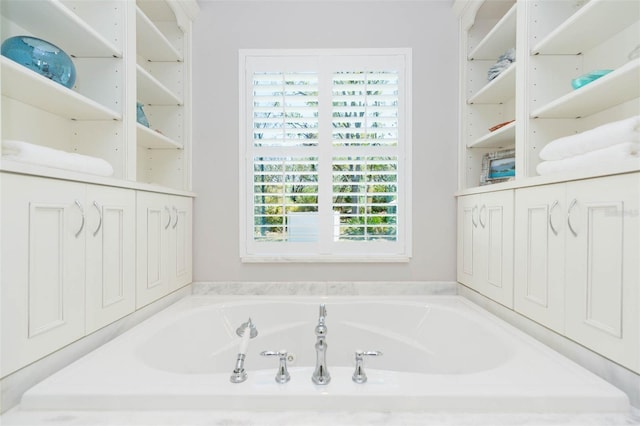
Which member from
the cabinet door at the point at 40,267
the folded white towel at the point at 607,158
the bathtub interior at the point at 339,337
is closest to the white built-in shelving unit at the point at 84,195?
the cabinet door at the point at 40,267

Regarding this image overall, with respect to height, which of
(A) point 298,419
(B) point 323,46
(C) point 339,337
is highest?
(B) point 323,46

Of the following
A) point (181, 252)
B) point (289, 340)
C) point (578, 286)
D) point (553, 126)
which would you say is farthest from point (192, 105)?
point (578, 286)

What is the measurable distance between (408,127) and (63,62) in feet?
6.22

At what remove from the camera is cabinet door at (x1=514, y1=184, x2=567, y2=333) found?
130 cm

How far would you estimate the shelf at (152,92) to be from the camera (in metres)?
1.93

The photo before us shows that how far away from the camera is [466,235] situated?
7.22 feet

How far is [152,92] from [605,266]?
2.37m

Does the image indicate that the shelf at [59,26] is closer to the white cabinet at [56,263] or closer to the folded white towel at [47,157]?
the folded white towel at [47,157]

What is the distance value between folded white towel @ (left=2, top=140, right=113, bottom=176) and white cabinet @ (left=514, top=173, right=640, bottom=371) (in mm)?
1766

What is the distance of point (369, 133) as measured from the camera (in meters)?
2.38

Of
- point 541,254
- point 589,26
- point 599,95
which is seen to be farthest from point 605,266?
point 589,26

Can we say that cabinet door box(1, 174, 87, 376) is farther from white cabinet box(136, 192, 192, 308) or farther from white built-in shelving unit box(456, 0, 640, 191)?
white built-in shelving unit box(456, 0, 640, 191)

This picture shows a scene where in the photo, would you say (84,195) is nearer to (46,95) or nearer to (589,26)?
(46,95)

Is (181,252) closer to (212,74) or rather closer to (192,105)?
(192,105)
